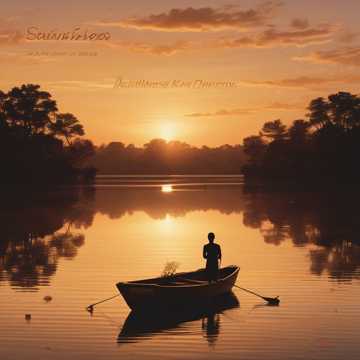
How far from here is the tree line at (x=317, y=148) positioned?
386 feet

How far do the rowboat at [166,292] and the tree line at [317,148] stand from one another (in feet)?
318

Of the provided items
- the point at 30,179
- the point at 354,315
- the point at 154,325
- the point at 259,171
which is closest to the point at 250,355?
the point at 154,325

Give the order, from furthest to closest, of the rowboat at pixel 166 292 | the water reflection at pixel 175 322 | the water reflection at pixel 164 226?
the water reflection at pixel 164 226
the rowboat at pixel 166 292
the water reflection at pixel 175 322

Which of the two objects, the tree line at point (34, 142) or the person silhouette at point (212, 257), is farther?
the tree line at point (34, 142)

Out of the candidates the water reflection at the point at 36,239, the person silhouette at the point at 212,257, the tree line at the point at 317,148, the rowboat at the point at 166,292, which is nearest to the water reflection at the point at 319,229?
the person silhouette at the point at 212,257

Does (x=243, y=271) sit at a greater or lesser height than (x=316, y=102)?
lesser

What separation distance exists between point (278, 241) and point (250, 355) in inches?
914

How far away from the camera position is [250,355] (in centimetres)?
1609

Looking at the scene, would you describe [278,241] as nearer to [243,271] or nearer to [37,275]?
[243,271]

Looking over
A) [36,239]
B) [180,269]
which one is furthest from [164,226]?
[180,269]

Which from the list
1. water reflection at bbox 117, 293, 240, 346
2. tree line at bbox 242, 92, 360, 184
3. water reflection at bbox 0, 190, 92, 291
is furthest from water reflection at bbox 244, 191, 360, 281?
tree line at bbox 242, 92, 360, 184

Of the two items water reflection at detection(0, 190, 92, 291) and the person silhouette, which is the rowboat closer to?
the person silhouette

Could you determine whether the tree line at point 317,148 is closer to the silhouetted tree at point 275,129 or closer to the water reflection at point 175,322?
the silhouetted tree at point 275,129

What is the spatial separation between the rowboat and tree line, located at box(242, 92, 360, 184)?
3819 inches
